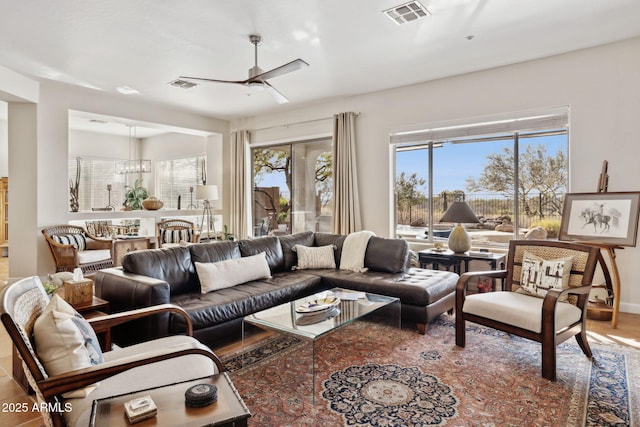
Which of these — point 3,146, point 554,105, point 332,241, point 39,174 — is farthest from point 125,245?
point 554,105

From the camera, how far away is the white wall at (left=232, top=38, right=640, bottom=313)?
3879 millimetres

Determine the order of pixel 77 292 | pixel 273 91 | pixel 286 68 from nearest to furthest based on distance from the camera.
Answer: pixel 77 292 < pixel 286 68 < pixel 273 91

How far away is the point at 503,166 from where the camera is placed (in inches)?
189

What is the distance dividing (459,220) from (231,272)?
2620 millimetres

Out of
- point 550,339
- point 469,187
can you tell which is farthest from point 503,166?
point 550,339

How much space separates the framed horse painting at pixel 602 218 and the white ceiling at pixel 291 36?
162cm

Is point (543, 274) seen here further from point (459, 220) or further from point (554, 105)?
point (554, 105)

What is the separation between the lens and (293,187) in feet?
22.6

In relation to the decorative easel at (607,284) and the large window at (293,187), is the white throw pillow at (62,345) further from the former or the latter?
the large window at (293,187)

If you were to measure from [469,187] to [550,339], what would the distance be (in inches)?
114

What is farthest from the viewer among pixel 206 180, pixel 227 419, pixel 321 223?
pixel 206 180

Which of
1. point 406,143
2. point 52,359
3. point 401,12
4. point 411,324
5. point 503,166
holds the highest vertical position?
point 401,12

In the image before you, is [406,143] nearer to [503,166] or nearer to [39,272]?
[503,166]

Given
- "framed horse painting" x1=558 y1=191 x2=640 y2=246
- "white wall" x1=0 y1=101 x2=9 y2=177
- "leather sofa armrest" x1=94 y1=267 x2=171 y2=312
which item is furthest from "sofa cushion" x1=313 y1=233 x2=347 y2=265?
"white wall" x1=0 y1=101 x2=9 y2=177
